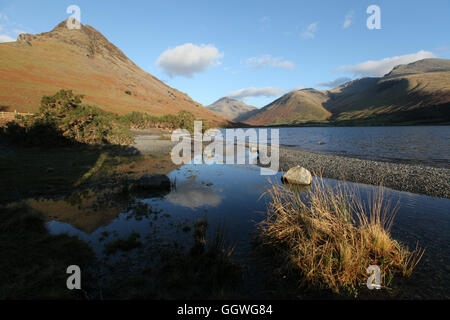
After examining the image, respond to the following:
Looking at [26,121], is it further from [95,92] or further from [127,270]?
[95,92]

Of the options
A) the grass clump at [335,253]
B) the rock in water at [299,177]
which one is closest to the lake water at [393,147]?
the rock in water at [299,177]

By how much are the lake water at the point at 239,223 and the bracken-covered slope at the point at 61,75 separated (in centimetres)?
7714

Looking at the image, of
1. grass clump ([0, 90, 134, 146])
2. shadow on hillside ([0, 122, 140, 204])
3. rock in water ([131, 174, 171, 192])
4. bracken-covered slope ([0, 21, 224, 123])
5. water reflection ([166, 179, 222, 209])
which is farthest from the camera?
bracken-covered slope ([0, 21, 224, 123])

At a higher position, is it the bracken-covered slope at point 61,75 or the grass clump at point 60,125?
the bracken-covered slope at point 61,75

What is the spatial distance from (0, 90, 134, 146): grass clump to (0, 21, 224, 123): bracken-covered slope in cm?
4944

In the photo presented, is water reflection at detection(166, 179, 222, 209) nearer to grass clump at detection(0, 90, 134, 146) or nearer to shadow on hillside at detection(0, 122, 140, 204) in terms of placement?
shadow on hillside at detection(0, 122, 140, 204)

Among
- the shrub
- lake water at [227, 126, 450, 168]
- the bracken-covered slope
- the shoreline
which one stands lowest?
the shoreline

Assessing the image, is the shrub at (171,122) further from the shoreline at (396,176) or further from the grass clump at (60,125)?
the shoreline at (396,176)

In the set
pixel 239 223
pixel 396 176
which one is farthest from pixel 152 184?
pixel 396 176

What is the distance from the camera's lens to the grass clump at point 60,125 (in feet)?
83.5

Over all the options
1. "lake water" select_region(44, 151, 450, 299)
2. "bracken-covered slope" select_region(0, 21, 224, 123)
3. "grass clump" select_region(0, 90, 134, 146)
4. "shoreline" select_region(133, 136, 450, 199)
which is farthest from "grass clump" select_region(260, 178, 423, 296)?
"bracken-covered slope" select_region(0, 21, 224, 123)

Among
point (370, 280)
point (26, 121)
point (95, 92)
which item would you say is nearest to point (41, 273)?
point (370, 280)

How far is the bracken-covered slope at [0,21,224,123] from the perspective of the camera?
77.0 meters

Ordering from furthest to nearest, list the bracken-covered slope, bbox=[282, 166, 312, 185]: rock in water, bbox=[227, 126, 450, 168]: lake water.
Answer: the bracken-covered slope → bbox=[227, 126, 450, 168]: lake water → bbox=[282, 166, 312, 185]: rock in water
